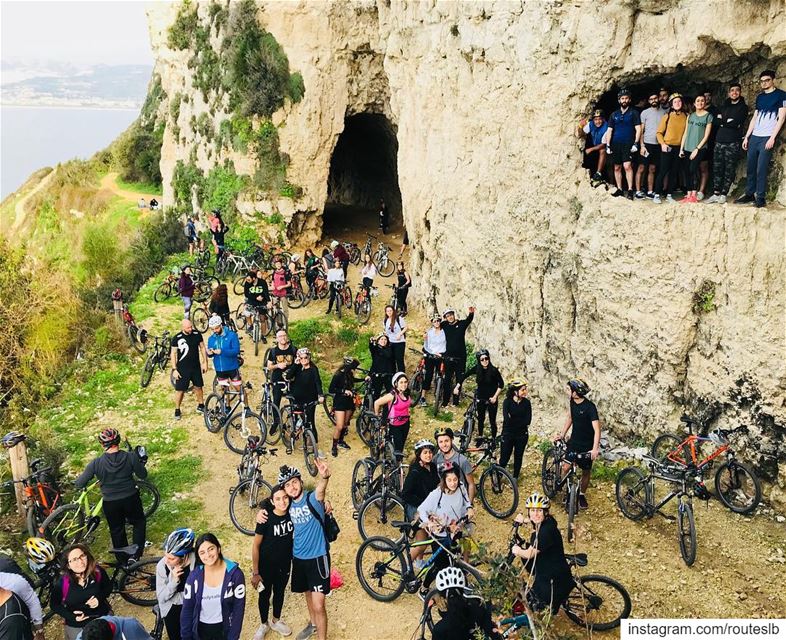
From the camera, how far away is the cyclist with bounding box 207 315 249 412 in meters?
11.3

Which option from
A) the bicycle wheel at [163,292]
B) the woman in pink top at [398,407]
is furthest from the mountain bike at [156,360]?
the woman in pink top at [398,407]

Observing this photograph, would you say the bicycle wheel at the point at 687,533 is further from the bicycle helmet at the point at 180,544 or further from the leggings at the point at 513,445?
the bicycle helmet at the point at 180,544

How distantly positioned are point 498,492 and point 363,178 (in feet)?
72.9

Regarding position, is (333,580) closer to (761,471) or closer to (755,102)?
(761,471)

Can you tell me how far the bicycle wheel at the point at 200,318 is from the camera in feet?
55.5

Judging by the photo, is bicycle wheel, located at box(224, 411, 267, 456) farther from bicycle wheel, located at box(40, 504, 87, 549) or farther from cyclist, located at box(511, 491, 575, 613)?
cyclist, located at box(511, 491, 575, 613)

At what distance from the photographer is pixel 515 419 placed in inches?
364

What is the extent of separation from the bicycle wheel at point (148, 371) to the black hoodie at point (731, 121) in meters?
12.0

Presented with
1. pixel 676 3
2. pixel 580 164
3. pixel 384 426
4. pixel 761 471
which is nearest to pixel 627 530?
pixel 761 471

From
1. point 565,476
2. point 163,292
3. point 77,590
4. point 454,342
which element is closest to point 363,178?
point 163,292

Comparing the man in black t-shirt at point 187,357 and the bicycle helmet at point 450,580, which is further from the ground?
the bicycle helmet at point 450,580

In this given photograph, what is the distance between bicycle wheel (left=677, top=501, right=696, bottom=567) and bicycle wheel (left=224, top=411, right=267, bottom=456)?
676 centimetres

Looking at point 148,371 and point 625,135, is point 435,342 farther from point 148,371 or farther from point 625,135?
point 148,371

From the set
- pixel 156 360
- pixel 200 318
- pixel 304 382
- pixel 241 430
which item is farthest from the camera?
pixel 200 318
